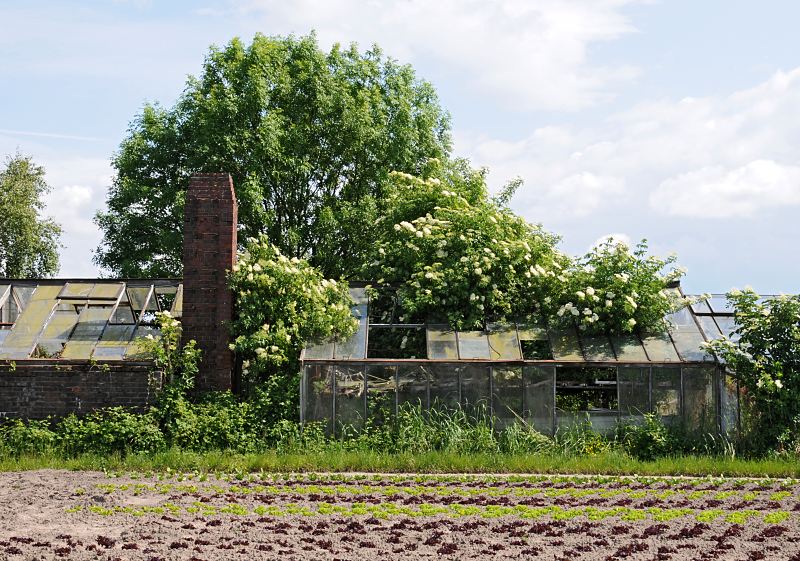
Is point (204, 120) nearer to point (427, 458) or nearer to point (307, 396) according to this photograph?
point (307, 396)

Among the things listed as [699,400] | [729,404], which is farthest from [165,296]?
[729,404]

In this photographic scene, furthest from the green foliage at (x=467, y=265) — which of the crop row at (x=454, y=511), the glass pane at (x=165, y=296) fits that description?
the crop row at (x=454, y=511)

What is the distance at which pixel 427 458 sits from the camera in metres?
15.6

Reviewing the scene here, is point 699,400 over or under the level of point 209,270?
under

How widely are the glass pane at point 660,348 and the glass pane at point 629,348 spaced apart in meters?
0.14

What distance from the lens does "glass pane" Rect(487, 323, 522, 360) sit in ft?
58.5

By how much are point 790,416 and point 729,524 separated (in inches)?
275

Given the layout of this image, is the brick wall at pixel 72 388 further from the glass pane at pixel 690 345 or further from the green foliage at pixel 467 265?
the glass pane at pixel 690 345

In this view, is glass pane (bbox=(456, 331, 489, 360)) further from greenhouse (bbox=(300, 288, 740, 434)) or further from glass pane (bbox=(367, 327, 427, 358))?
glass pane (bbox=(367, 327, 427, 358))

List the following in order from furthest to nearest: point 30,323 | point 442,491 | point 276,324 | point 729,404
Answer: point 30,323 → point 276,324 → point 729,404 → point 442,491

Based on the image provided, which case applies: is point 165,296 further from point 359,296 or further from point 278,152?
point 278,152

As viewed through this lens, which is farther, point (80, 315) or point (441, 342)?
point (80, 315)

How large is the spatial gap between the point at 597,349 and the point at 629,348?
0.63 metres

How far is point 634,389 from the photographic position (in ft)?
58.0
